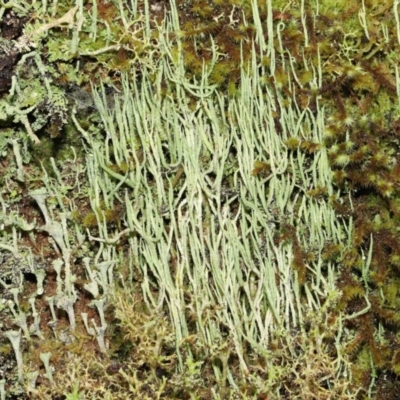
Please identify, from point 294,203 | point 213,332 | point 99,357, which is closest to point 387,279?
point 294,203

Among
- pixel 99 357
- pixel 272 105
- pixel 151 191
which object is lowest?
pixel 99 357

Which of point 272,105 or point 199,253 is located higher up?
point 272,105

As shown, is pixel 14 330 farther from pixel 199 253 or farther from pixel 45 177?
pixel 199 253

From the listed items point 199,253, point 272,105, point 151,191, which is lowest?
point 199,253

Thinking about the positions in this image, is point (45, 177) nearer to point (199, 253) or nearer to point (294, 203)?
point (199, 253)

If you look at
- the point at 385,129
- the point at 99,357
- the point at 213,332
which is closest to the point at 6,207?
the point at 99,357
